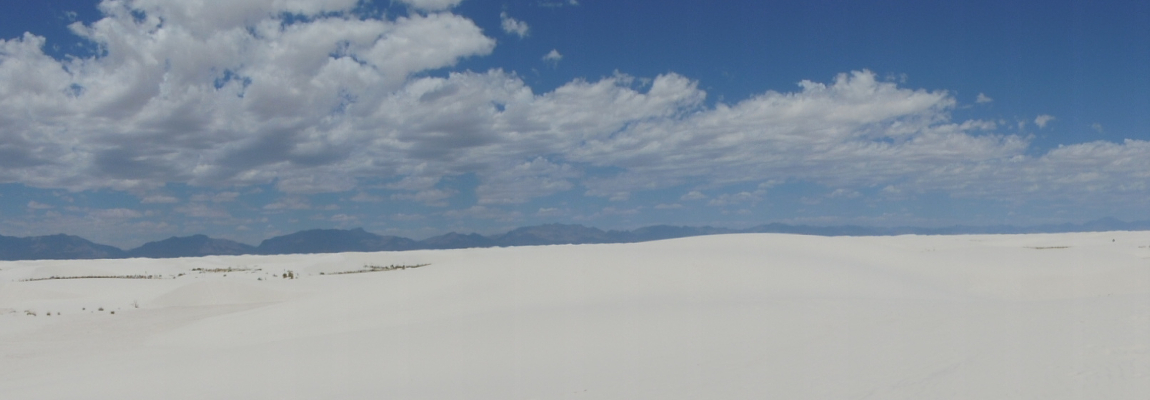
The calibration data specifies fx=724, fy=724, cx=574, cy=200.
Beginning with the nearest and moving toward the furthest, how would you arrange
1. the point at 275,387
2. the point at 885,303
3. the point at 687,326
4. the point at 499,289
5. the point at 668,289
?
the point at 275,387 < the point at 687,326 < the point at 885,303 < the point at 668,289 < the point at 499,289

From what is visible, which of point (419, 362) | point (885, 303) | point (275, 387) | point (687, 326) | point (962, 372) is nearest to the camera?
point (962, 372)

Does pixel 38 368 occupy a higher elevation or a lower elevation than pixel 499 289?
lower

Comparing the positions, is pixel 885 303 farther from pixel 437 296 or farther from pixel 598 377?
pixel 437 296

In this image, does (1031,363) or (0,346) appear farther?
(0,346)

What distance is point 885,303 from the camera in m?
14.8

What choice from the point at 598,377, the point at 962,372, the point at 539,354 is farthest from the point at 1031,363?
the point at 539,354

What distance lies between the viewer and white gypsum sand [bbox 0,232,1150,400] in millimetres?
8391

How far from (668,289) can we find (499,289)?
445 cm

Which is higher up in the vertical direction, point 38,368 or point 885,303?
point 885,303

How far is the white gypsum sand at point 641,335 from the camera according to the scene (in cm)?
839

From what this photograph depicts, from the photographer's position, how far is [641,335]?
39.3ft

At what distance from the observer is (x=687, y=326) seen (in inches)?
490

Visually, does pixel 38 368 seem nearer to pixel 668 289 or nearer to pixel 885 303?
pixel 668 289

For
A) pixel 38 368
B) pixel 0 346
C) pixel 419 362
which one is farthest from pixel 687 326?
pixel 0 346
